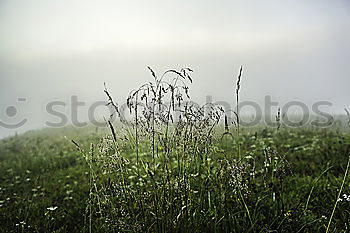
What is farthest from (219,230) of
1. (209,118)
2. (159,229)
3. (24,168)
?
(24,168)

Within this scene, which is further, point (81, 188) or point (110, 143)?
point (81, 188)

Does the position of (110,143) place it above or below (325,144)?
above

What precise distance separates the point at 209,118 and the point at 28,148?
17.5 ft

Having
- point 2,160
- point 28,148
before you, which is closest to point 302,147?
point 2,160

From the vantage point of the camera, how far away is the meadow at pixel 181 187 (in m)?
1.61

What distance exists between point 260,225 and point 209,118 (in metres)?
0.69

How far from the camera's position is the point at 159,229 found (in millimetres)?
1584

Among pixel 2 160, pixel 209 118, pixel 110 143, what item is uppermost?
pixel 209 118

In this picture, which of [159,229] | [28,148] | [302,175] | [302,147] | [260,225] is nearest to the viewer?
[159,229]

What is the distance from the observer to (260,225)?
A: 1863 millimetres

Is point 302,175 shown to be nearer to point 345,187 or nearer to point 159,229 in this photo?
point 345,187

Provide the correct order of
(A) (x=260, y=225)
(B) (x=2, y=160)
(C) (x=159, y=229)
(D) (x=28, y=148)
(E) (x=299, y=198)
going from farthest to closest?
(D) (x=28, y=148) < (B) (x=2, y=160) < (E) (x=299, y=198) < (A) (x=260, y=225) < (C) (x=159, y=229)

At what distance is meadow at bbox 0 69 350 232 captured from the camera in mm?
1610

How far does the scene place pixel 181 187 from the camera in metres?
1.70
